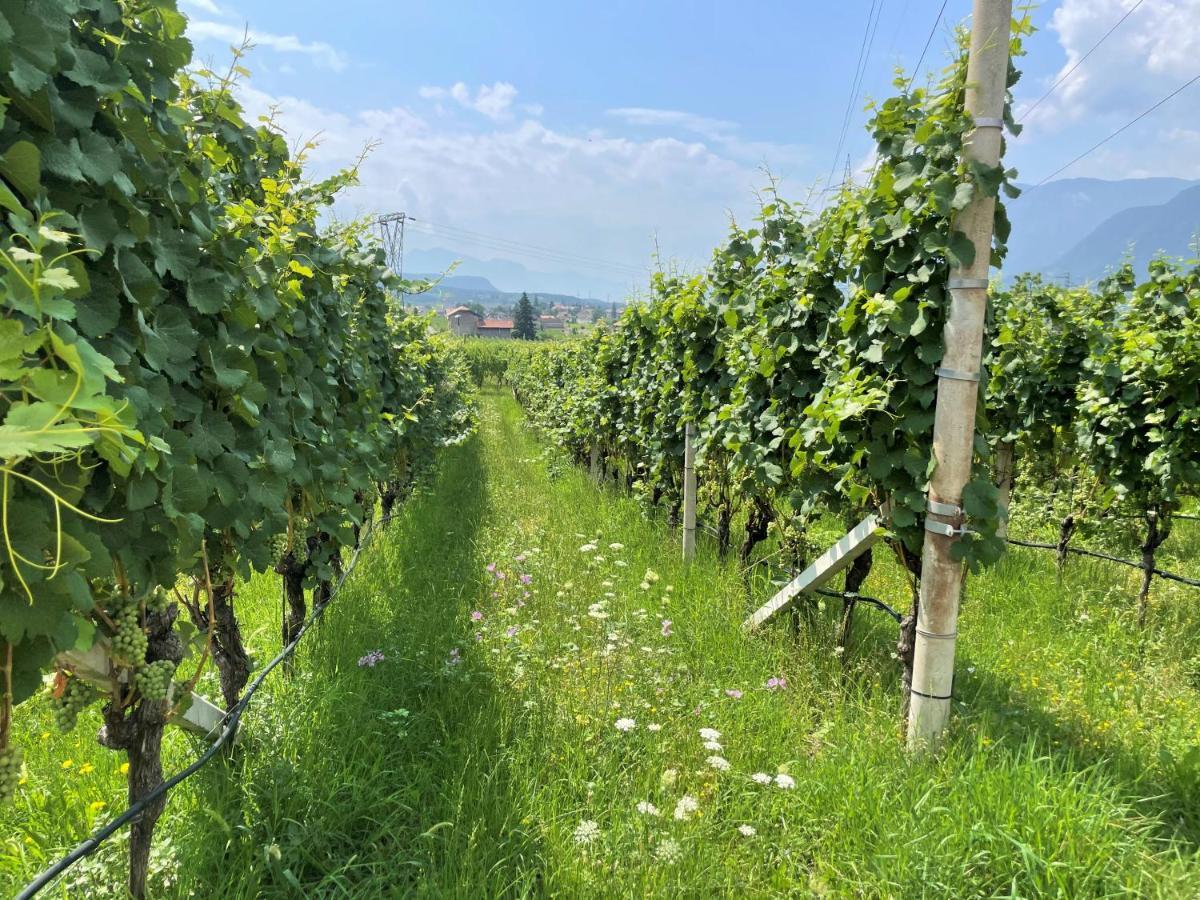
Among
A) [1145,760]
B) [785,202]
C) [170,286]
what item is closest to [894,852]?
[1145,760]

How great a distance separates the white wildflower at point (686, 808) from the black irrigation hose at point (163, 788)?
1.56 meters

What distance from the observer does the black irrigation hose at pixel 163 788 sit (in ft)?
4.96

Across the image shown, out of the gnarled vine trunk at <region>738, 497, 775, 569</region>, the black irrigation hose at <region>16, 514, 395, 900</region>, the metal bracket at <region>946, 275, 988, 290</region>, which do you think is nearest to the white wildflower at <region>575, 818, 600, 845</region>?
the black irrigation hose at <region>16, 514, 395, 900</region>

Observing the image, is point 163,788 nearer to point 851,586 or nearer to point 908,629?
point 908,629

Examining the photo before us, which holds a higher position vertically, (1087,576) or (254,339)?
(254,339)

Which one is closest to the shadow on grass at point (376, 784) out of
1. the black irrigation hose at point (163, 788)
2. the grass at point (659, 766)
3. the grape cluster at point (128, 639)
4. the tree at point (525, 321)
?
the grass at point (659, 766)

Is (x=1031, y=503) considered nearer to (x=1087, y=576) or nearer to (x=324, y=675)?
(x=1087, y=576)

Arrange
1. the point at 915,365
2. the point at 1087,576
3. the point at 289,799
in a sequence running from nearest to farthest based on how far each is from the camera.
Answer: the point at 289,799
the point at 915,365
the point at 1087,576

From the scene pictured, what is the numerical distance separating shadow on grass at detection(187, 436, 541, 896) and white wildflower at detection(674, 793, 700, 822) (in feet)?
A: 1.70

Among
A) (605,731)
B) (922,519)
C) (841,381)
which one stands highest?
(841,381)

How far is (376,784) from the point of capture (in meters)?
2.71

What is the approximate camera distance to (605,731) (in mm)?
2998

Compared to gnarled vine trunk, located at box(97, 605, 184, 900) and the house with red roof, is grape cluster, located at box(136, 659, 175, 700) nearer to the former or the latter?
gnarled vine trunk, located at box(97, 605, 184, 900)

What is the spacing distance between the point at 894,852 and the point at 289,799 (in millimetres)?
2146
